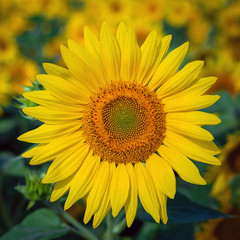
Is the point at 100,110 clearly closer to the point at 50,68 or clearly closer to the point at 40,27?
the point at 50,68

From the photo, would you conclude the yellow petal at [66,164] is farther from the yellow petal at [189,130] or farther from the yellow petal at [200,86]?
the yellow petal at [200,86]

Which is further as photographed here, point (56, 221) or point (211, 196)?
point (211, 196)

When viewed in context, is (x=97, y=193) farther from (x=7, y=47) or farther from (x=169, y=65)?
(x=7, y=47)

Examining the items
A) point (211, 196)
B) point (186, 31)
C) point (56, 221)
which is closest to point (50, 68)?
point (56, 221)

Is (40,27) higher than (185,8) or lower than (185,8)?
higher

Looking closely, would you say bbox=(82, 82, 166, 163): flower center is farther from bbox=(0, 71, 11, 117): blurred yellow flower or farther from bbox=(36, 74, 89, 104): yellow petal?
bbox=(0, 71, 11, 117): blurred yellow flower

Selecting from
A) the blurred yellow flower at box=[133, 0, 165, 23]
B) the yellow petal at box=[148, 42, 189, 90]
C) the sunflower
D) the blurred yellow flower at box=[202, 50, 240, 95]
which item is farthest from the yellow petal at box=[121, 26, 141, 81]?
the blurred yellow flower at box=[133, 0, 165, 23]
